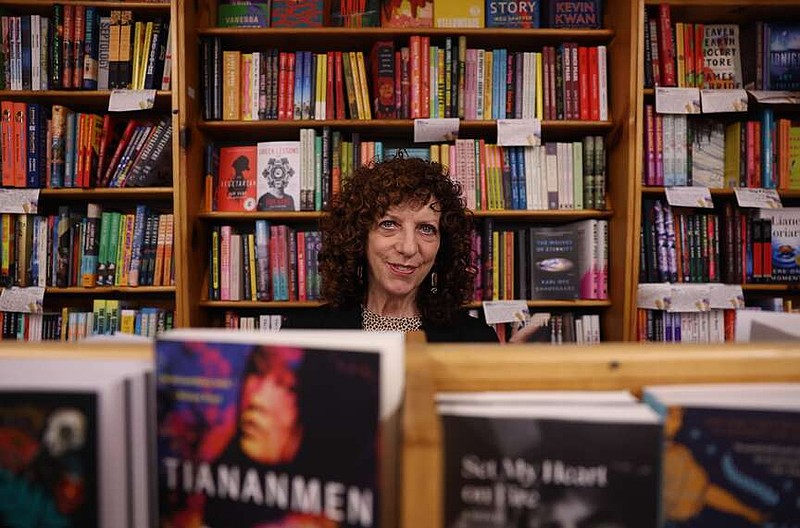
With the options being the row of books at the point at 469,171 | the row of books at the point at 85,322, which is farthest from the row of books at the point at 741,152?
the row of books at the point at 85,322

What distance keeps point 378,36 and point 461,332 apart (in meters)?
1.33

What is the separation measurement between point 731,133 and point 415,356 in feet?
7.71

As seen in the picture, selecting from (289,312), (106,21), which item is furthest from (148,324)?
(106,21)

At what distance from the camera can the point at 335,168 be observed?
2229mm

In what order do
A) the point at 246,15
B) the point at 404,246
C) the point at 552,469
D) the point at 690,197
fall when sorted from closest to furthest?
the point at 552,469 → the point at 404,246 → the point at 690,197 → the point at 246,15

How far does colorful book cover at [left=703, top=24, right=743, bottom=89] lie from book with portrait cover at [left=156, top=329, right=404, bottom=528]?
7.89 feet

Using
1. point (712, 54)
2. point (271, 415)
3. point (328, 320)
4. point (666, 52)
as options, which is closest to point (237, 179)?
point (328, 320)

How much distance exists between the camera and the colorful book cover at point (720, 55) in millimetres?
2252

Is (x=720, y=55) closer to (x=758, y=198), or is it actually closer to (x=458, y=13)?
(x=758, y=198)

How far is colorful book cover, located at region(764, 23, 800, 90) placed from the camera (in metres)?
2.23

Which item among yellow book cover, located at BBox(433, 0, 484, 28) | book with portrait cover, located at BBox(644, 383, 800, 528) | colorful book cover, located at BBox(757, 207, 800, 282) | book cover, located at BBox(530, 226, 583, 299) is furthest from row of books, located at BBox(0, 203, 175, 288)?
colorful book cover, located at BBox(757, 207, 800, 282)

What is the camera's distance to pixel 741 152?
2240 mm

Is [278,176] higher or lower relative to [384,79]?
lower

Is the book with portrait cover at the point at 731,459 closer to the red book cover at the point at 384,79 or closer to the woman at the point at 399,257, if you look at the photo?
the woman at the point at 399,257
